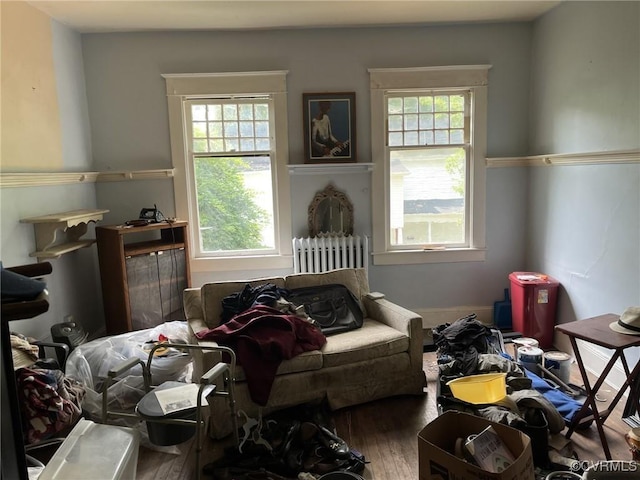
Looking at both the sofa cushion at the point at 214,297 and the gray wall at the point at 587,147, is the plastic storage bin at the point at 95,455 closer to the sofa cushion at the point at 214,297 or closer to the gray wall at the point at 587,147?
the sofa cushion at the point at 214,297

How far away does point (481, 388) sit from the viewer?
2.51 m

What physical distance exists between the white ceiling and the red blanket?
88.7 inches

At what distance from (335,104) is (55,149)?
7.34 ft

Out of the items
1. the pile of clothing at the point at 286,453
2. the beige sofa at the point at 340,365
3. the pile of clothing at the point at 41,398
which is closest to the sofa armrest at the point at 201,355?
the beige sofa at the point at 340,365

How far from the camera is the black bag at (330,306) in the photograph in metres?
3.18

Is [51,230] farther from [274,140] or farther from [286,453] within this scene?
[286,453]

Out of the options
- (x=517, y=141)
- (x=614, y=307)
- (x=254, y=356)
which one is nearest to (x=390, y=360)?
(x=254, y=356)

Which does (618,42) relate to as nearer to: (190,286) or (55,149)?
(190,286)

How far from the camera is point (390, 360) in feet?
9.64

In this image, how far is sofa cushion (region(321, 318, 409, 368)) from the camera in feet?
9.23

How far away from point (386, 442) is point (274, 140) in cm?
262

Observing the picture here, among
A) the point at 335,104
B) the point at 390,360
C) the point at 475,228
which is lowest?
the point at 390,360

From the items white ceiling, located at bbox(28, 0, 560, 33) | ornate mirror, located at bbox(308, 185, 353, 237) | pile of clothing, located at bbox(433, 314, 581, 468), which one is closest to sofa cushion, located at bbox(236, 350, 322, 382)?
pile of clothing, located at bbox(433, 314, 581, 468)

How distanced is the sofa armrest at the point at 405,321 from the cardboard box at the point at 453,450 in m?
0.85
